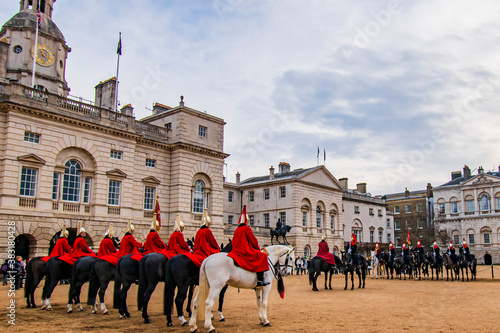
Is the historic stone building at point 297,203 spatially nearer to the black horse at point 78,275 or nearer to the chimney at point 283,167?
the chimney at point 283,167

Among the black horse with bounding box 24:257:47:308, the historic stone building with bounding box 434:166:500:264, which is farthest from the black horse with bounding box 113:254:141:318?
the historic stone building with bounding box 434:166:500:264

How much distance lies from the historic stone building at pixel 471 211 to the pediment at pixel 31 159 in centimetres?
5683

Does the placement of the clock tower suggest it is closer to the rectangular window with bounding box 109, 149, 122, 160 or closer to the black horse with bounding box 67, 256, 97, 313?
the rectangular window with bounding box 109, 149, 122, 160

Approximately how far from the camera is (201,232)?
11.4 m

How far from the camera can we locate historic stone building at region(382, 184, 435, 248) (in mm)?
67188

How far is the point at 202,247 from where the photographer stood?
36.7 ft

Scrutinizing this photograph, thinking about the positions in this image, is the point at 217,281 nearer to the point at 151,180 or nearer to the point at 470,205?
the point at 151,180

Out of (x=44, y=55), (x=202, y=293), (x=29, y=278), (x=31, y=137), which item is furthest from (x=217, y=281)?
(x=44, y=55)

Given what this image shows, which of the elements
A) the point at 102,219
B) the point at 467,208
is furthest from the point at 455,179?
the point at 102,219

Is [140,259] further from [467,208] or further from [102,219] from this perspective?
[467,208]

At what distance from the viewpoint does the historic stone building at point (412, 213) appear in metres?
67.2

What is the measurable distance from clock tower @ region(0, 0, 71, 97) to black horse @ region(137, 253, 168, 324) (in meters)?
27.2

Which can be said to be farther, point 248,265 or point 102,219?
point 102,219

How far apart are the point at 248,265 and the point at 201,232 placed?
5.98ft
